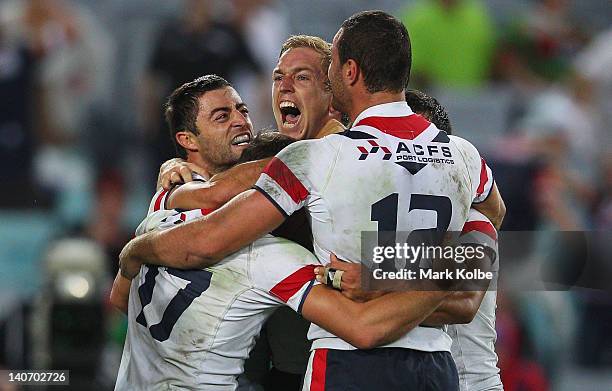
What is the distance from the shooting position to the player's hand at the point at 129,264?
3488 millimetres

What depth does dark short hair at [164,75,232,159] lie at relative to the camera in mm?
3902

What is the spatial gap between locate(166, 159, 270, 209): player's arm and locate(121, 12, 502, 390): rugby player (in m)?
0.16

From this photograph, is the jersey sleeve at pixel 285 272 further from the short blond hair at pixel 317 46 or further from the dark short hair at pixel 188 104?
the short blond hair at pixel 317 46

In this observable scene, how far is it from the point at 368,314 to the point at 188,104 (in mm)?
1263

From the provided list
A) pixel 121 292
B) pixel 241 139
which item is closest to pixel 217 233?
pixel 121 292

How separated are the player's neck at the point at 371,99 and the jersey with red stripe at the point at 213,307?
48 centimetres

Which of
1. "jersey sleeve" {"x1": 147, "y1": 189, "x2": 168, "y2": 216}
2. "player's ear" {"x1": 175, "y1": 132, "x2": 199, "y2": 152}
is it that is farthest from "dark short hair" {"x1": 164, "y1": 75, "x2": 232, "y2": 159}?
"jersey sleeve" {"x1": 147, "y1": 189, "x2": 168, "y2": 216}

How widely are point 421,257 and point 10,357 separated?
3158 mm

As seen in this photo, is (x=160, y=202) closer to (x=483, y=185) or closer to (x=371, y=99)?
(x=371, y=99)

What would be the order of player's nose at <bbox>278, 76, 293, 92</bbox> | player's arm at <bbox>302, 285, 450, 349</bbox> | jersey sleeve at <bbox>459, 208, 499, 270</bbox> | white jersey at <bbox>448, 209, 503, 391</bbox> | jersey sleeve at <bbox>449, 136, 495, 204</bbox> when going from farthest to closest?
player's nose at <bbox>278, 76, 293, 92</bbox> < white jersey at <bbox>448, 209, 503, 391</bbox> < jersey sleeve at <bbox>459, 208, 499, 270</bbox> < jersey sleeve at <bbox>449, 136, 495, 204</bbox> < player's arm at <bbox>302, 285, 450, 349</bbox>

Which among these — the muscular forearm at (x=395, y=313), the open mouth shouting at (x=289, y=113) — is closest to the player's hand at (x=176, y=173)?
the open mouth shouting at (x=289, y=113)

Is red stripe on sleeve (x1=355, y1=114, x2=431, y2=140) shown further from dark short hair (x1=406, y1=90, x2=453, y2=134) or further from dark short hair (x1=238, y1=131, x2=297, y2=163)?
dark short hair (x1=406, y1=90, x2=453, y2=134)

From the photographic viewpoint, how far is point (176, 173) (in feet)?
12.2

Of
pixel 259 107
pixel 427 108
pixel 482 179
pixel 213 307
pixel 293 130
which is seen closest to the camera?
pixel 213 307
